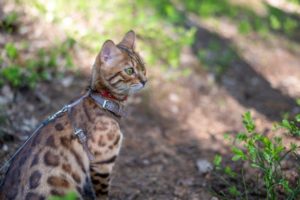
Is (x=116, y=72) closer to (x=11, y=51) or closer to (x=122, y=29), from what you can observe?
(x=11, y=51)

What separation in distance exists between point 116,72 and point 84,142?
77 cm

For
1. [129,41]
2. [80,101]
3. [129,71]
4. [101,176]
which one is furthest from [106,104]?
[129,41]

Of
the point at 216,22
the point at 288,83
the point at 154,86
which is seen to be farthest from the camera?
the point at 216,22

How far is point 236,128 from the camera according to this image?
6.90 m

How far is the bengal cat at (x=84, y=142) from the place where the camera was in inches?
134

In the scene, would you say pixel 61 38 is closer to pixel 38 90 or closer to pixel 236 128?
pixel 38 90

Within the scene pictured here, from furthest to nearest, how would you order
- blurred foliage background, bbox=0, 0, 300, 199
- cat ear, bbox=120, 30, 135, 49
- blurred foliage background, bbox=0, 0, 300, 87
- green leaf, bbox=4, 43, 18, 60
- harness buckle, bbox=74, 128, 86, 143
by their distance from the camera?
1. blurred foliage background, bbox=0, 0, 300, 87
2. green leaf, bbox=4, 43, 18, 60
3. blurred foliage background, bbox=0, 0, 300, 199
4. cat ear, bbox=120, 30, 135, 49
5. harness buckle, bbox=74, 128, 86, 143

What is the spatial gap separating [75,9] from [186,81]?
2.52 meters

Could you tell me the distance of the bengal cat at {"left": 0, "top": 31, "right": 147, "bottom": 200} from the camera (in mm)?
3400

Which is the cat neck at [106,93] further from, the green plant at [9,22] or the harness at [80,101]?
the green plant at [9,22]

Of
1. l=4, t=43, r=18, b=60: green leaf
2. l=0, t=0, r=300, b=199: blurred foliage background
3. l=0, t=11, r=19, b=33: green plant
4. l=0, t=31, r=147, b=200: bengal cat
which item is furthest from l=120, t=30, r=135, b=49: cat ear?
l=0, t=11, r=19, b=33: green plant

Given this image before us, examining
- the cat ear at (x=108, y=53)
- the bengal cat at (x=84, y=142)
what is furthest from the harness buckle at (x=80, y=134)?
the cat ear at (x=108, y=53)

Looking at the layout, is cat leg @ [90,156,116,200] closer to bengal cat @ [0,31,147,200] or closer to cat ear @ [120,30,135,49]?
bengal cat @ [0,31,147,200]

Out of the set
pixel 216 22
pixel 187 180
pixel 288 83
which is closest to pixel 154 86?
pixel 187 180
